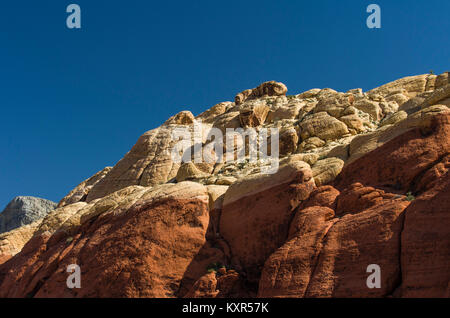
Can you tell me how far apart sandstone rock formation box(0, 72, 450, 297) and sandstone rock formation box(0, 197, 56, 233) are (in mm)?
27441

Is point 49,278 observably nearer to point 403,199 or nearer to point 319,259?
point 319,259

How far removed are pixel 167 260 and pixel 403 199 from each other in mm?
10630

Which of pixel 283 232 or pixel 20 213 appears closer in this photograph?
pixel 283 232

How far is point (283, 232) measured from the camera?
19.1m

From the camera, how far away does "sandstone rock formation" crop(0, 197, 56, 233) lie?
55.6 meters

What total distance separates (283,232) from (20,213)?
47685 millimetres

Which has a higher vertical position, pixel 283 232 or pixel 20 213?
pixel 20 213

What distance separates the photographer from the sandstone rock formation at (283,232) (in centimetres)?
1417

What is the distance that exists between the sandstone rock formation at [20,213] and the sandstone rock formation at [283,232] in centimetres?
2744

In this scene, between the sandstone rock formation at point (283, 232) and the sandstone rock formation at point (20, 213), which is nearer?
the sandstone rock formation at point (283, 232)

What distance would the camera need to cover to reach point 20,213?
56.6m
